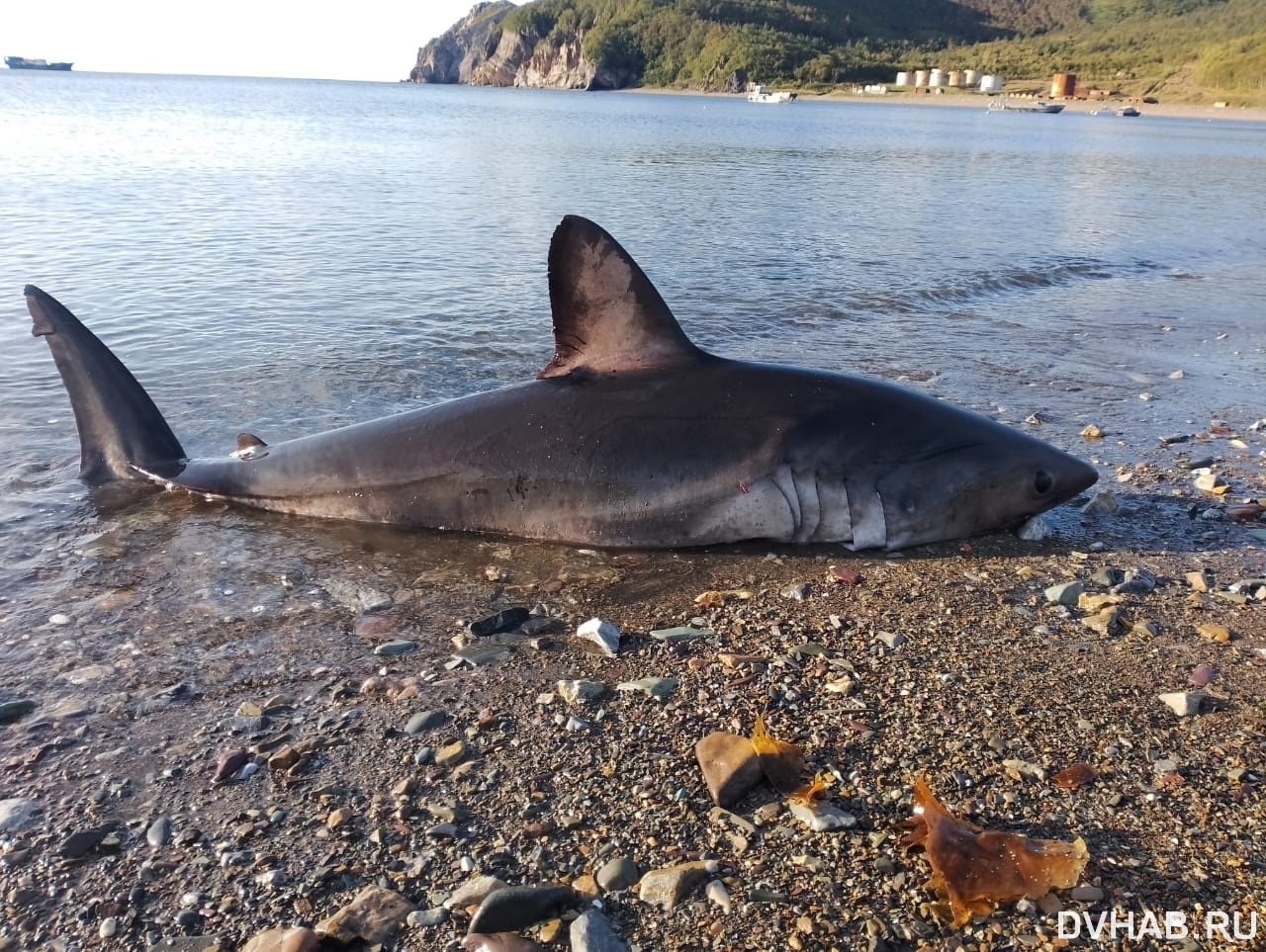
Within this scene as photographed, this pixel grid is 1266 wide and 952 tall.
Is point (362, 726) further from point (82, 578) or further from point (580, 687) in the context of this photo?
point (82, 578)

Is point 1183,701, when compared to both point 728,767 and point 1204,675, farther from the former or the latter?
point 728,767

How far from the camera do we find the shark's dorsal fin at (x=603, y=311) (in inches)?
209

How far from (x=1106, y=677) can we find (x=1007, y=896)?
1687mm

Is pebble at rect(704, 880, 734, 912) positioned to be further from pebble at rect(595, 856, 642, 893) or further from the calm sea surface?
the calm sea surface

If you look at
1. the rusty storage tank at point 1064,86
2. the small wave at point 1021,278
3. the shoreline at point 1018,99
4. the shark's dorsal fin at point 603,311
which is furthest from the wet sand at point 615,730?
the rusty storage tank at point 1064,86

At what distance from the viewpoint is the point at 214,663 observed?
4293 mm

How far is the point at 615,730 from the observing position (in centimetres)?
367

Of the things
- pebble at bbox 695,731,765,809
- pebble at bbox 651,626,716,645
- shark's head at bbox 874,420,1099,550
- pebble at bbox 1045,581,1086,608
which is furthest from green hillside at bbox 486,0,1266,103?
pebble at bbox 695,731,765,809

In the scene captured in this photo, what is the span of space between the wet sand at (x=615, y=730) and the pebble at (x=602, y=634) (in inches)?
2.9

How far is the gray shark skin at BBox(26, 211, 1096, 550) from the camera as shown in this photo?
17.7 ft

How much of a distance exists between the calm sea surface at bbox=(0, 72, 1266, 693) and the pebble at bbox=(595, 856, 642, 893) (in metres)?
2.97

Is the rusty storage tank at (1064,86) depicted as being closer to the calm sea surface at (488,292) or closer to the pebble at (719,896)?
the calm sea surface at (488,292)

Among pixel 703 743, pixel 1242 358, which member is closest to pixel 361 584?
pixel 703 743

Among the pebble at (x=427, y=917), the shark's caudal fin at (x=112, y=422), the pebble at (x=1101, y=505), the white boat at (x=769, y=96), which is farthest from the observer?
the white boat at (x=769, y=96)
